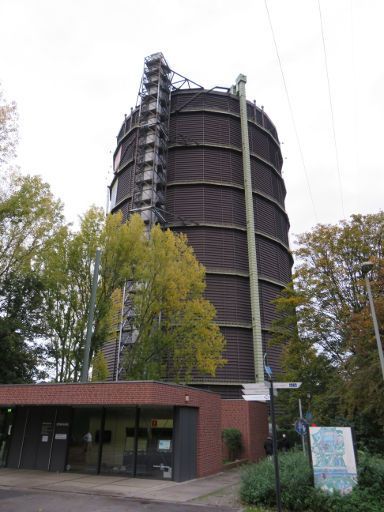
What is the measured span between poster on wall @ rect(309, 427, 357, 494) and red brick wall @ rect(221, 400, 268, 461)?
43.5ft

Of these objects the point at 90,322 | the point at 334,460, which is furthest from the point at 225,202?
the point at 334,460

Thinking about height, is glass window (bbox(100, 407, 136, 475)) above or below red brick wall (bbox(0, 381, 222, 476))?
below

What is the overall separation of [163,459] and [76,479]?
3285 mm

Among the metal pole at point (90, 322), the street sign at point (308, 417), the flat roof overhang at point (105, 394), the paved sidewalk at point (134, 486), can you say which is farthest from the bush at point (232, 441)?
the metal pole at point (90, 322)

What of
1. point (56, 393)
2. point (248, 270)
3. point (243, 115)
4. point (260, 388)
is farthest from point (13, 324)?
point (243, 115)

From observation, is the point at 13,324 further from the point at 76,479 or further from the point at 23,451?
the point at 76,479

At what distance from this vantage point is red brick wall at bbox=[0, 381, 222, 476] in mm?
15188

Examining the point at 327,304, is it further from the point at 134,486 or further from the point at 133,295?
the point at 134,486

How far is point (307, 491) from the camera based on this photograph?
393 inches

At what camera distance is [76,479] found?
15711mm

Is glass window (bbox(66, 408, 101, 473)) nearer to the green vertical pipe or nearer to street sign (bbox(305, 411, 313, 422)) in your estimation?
street sign (bbox(305, 411, 313, 422))

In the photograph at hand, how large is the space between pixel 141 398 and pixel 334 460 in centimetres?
708

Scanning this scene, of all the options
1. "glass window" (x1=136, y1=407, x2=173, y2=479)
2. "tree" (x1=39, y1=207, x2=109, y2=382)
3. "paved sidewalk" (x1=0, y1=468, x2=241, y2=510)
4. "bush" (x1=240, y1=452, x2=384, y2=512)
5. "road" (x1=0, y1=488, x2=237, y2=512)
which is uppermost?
"tree" (x1=39, y1=207, x2=109, y2=382)

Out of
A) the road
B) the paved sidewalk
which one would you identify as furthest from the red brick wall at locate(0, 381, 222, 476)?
the road
